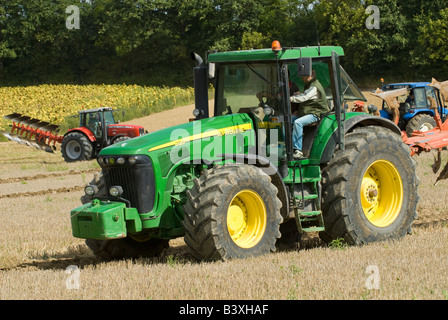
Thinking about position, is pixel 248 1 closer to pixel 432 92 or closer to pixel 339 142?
pixel 432 92

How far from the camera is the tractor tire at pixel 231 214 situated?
7.07 meters

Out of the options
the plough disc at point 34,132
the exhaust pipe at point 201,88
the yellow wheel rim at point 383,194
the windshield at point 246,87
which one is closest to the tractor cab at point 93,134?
the plough disc at point 34,132

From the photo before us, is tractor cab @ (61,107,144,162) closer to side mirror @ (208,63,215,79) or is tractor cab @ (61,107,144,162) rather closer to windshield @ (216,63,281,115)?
windshield @ (216,63,281,115)

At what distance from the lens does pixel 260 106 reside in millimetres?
8211

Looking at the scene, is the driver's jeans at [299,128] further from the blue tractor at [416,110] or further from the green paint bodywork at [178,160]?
the blue tractor at [416,110]

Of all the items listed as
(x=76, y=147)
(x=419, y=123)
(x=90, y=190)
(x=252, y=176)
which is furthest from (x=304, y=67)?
(x=76, y=147)

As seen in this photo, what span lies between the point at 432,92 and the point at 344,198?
1562cm

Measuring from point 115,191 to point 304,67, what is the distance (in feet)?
8.39

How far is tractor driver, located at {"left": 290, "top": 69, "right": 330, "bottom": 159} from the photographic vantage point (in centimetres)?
803

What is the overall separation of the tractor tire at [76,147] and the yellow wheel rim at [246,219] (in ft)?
57.3

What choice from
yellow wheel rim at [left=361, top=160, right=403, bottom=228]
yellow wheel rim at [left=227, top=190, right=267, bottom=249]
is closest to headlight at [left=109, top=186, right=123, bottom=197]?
yellow wheel rim at [left=227, top=190, right=267, bottom=249]

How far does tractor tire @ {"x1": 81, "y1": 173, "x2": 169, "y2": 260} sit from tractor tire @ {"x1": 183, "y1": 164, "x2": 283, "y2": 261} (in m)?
1.35

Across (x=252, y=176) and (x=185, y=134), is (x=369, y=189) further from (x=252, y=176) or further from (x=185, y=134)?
(x=185, y=134)

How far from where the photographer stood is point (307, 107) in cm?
817
